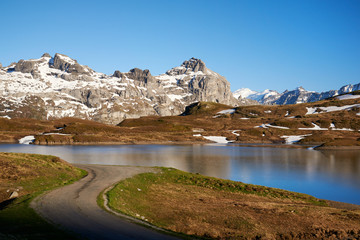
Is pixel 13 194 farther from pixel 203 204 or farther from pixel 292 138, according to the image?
pixel 292 138

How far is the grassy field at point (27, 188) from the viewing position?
1569 centimetres

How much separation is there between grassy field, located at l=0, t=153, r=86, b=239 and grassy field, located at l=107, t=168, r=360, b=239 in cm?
641

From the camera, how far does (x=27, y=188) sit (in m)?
30.5

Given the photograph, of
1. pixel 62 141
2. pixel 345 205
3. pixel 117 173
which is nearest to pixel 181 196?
pixel 117 173

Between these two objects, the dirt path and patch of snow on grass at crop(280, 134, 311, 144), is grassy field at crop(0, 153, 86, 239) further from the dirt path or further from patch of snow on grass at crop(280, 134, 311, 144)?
patch of snow on grass at crop(280, 134, 311, 144)

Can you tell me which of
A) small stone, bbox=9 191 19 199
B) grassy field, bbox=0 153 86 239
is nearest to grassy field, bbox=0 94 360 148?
grassy field, bbox=0 153 86 239

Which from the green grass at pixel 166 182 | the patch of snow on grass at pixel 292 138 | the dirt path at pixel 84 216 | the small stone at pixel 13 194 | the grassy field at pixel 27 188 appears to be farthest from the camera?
the patch of snow on grass at pixel 292 138

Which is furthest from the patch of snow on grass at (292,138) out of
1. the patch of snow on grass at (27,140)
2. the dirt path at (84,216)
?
the dirt path at (84,216)

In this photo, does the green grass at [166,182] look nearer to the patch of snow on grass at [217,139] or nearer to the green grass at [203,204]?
the green grass at [203,204]

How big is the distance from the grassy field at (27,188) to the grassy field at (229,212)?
6.41 metres

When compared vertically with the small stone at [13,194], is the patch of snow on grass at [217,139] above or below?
below

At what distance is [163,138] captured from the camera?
154 metres

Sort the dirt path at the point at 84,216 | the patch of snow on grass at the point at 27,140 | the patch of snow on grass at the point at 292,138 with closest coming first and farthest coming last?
the dirt path at the point at 84,216 < the patch of snow on grass at the point at 27,140 < the patch of snow on grass at the point at 292,138

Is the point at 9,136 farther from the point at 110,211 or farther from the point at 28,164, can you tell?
the point at 110,211
